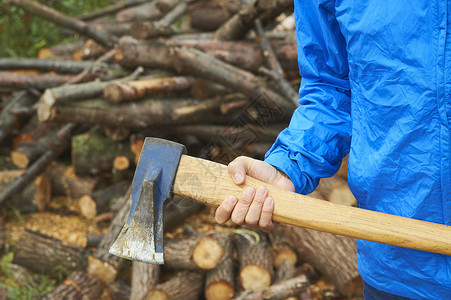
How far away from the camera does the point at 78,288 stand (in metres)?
3.16

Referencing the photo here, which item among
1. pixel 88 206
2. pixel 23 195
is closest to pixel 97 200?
pixel 88 206

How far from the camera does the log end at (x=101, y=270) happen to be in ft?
10.9

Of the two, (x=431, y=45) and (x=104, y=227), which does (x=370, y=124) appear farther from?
(x=104, y=227)

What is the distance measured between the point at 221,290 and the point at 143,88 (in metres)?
2.16

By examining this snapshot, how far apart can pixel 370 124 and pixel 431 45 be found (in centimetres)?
28

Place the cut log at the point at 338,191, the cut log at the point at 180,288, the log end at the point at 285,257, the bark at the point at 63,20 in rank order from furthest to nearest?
the bark at the point at 63,20, the log end at the point at 285,257, the cut log at the point at 338,191, the cut log at the point at 180,288

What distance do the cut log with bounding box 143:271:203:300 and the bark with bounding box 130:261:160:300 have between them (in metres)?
0.06

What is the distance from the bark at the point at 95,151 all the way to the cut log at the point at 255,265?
195cm

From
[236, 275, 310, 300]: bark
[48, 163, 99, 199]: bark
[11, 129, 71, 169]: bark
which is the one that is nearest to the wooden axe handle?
[236, 275, 310, 300]: bark

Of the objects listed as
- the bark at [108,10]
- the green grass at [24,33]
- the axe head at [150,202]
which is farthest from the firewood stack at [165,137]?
the green grass at [24,33]

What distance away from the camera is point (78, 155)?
4.75m

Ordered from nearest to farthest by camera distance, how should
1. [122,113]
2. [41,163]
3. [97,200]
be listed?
[122,113], [97,200], [41,163]

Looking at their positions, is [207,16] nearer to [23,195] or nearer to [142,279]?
[23,195]

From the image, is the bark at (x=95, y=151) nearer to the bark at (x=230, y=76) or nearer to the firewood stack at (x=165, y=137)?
the firewood stack at (x=165, y=137)
